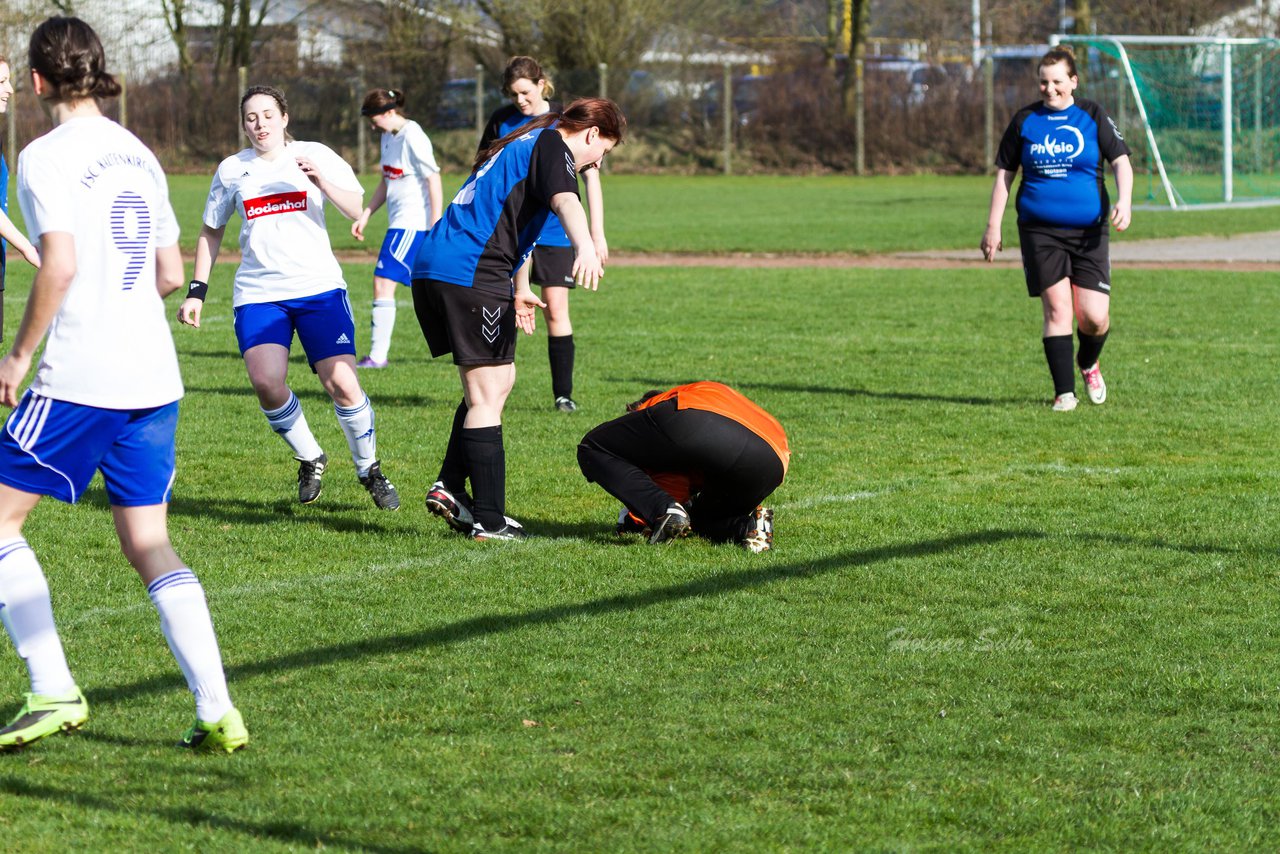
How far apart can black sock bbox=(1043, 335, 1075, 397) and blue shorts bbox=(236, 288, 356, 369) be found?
4.50 metres

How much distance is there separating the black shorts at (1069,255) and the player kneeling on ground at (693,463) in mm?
3675

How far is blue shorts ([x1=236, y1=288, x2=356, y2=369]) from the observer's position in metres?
6.94

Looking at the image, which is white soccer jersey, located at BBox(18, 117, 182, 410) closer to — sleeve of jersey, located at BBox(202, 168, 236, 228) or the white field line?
sleeve of jersey, located at BBox(202, 168, 236, 228)

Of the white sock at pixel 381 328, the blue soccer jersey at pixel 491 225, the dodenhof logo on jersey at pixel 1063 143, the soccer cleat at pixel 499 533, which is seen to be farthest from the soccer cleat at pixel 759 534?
the white sock at pixel 381 328

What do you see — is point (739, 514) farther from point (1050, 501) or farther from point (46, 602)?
point (46, 602)

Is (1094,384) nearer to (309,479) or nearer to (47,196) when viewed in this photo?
(309,479)

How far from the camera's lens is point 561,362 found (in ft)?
31.8

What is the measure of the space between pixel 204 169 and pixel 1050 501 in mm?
36379

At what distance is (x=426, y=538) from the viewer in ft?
21.7

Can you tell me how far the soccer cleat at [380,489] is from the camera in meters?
7.04

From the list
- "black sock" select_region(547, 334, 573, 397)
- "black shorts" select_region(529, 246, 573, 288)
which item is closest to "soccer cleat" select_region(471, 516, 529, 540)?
"black sock" select_region(547, 334, 573, 397)

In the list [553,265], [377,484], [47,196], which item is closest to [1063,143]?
[553,265]

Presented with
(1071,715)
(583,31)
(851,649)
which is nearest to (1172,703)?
(1071,715)

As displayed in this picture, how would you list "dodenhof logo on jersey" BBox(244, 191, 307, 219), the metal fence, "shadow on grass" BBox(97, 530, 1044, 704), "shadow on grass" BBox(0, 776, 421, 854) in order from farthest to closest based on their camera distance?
the metal fence
"dodenhof logo on jersey" BBox(244, 191, 307, 219)
"shadow on grass" BBox(97, 530, 1044, 704)
"shadow on grass" BBox(0, 776, 421, 854)
